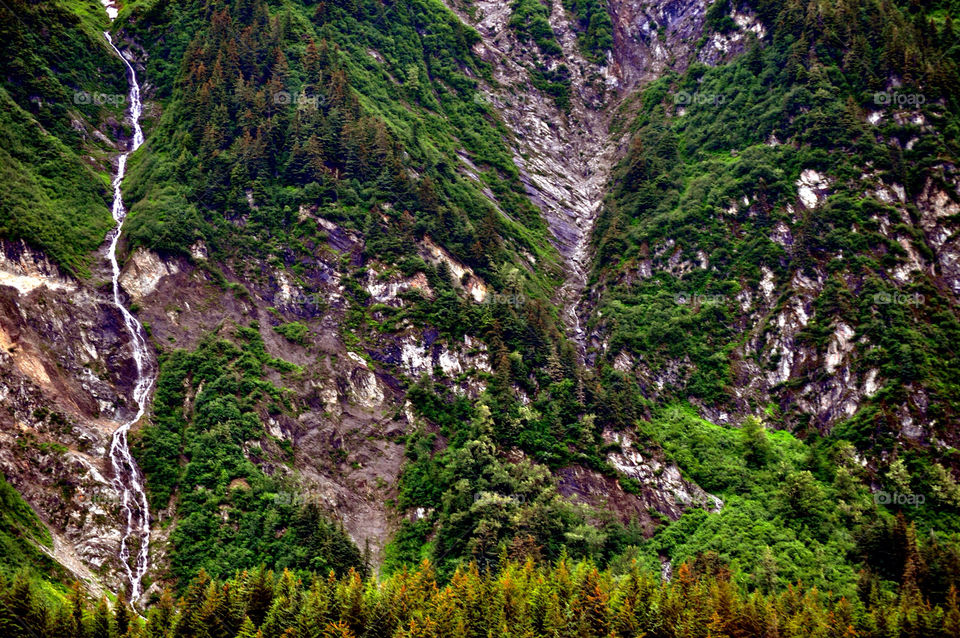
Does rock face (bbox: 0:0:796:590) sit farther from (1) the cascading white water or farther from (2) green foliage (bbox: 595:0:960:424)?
(2) green foliage (bbox: 595:0:960:424)

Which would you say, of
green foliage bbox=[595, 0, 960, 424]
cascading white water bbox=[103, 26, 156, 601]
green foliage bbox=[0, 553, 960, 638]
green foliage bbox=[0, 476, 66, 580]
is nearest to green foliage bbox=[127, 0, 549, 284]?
cascading white water bbox=[103, 26, 156, 601]

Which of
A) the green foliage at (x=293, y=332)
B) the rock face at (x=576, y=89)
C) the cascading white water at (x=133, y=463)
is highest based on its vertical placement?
the rock face at (x=576, y=89)

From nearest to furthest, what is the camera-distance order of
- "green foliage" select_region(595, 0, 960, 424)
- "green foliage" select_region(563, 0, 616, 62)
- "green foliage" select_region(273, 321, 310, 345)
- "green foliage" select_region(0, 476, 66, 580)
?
"green foliage" select_region(0, 476, 66, 580), "green foliage" select_region(273, 321, 310, 345), "green foliage" select_region(595, 0, 960, 424), "green foliage" select_region(563, 0, 616, 62)

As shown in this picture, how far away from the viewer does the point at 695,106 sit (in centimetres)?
13800

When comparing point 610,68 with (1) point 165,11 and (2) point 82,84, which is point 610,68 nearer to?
(1) point 165,11

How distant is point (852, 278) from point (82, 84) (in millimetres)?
122699

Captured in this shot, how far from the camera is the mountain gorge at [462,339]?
6525cm

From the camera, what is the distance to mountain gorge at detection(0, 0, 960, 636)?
65.2m

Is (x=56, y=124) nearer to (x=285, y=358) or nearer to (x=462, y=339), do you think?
(x=285, y=358)

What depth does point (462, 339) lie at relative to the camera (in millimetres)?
95250

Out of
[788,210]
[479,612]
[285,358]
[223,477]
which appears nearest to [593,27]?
[788,210]

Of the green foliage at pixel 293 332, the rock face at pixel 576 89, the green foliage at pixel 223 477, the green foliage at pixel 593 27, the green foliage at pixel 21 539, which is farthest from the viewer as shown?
the green foliage at pixel 593 27

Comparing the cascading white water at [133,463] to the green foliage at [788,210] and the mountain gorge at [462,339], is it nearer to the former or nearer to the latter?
the mountain gorge at [462,339]

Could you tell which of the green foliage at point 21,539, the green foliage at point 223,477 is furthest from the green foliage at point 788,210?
the green foliage at point 21,539
